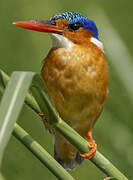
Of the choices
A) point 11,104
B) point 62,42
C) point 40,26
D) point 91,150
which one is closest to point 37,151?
point 11,104

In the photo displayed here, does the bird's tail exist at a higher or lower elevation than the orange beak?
lower

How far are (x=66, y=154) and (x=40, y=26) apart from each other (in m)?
0.92

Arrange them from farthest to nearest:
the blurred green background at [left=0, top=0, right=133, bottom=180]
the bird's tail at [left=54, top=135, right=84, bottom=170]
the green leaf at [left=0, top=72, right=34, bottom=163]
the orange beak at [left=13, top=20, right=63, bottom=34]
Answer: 1. the bird's tail at [left=54, top=135, right=84, bottom=170]
2. the blurred green background at [left=0, top=0, right=133, bottom=180]
3. the orange beak at [left=13, top=20, right=63, bottom=34]
4. the green leaf at [left=0, top=72, right=34, bottom=163]

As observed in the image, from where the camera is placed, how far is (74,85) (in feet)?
6.70

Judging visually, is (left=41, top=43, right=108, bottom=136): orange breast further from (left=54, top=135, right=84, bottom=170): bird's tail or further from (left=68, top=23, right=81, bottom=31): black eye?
(left=54, top=135, right=84, bottom=170): bird's tail

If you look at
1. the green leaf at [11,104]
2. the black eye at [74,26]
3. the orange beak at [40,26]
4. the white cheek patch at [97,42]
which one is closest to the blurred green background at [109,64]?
the white cheek patch at [97,42]

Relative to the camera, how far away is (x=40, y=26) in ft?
6.27

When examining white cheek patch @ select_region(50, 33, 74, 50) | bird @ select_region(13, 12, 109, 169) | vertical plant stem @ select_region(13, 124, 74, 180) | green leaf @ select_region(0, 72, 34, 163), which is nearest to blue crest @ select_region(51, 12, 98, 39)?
bird @ select_region(13, 12, 109, 169)

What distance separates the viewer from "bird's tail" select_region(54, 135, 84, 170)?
2.47 m

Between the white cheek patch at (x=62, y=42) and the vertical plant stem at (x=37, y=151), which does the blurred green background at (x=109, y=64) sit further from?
the vertical plant stem at (x=37, y=151)

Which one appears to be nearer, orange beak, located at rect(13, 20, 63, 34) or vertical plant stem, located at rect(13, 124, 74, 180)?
vertical plant stem, located at rect(13, 124, 74, 180)

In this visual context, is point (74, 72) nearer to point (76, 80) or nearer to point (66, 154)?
point (76, 80)

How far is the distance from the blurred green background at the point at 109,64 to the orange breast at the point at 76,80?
102 millimetres

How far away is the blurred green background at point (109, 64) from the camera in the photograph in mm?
2158
